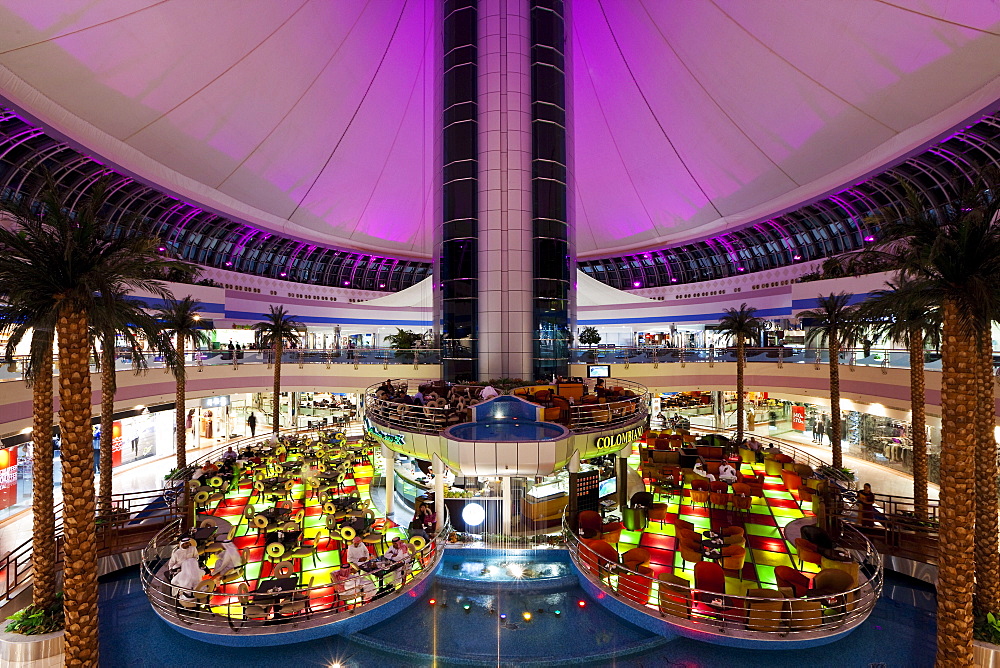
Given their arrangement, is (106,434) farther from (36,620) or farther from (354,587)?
(354,587)

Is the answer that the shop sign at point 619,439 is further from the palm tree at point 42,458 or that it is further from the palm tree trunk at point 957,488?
the palm tree at point 42,458

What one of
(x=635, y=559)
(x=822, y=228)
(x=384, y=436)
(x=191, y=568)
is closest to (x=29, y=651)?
(x=191, y=568)

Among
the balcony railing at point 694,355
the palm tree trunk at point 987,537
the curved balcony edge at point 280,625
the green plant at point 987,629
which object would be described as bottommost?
the curved balcony edge at point 280,625

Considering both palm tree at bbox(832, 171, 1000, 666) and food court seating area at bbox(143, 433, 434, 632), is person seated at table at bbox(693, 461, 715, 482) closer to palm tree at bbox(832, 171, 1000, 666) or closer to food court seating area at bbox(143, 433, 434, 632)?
palm tree at bbox(832, 171, 1000, 666)

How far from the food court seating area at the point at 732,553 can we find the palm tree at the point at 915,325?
2.79 m

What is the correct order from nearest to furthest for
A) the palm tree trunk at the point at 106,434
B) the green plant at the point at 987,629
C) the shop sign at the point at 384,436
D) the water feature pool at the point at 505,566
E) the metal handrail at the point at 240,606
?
the green plant at the point at 987,629 → the metal handrail at the point at 240,606 → the water feature pool at the point at 505,566 → the palm tree trunk at the point at 106,434 → the shop sign at the point at 384,436

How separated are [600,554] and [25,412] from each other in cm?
1536

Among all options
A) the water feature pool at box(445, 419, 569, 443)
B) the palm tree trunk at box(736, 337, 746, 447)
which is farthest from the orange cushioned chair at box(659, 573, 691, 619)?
the palm tree trunk at box(736, 337, 746, 447)

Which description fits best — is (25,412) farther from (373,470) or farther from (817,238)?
(817,238)

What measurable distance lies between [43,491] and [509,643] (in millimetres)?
9250

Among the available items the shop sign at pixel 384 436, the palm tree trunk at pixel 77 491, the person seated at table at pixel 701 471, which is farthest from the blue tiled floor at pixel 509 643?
the person seated at table at pixel 701 471

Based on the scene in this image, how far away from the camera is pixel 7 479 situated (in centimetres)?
1673

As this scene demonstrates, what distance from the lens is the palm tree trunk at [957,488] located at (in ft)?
25.4

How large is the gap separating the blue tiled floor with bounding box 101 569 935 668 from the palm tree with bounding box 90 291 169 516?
501 centimetres
